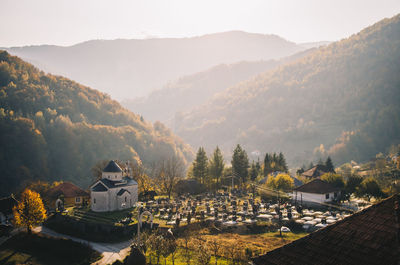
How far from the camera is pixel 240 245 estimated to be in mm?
25844

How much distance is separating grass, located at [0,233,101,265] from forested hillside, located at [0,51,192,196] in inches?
2525

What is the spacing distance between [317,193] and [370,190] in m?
9.14

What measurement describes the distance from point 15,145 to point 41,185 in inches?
2193

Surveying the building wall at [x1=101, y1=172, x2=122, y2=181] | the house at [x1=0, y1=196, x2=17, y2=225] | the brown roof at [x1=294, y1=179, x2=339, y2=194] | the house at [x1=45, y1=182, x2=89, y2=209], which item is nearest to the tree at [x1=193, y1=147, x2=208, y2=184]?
the brown roof at [x1=294, y1=179, x2=339, y2=194]

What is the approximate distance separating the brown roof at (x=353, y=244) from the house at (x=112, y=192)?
34.7 meters

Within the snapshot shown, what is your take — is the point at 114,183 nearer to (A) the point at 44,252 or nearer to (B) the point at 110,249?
(B) the point at 110,249

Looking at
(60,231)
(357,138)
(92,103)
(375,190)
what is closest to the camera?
(60,231)

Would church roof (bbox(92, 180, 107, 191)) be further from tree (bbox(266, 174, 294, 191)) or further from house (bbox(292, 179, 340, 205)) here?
tree (bbox(266, 174, 294, 191))

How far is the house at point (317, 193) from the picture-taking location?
5044 cm

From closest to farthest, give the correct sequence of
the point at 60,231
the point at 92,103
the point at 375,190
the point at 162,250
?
the point at 162,250, the point at 60,231, the point at 375,190, the point at 92,103

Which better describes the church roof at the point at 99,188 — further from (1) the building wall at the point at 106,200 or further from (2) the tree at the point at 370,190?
(2) the tree at the point at 370,190

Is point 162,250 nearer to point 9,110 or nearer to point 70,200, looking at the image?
point 70,200

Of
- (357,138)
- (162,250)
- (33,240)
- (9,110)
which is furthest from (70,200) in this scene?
(357,138)

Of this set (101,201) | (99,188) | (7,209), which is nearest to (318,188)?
(101,201)
